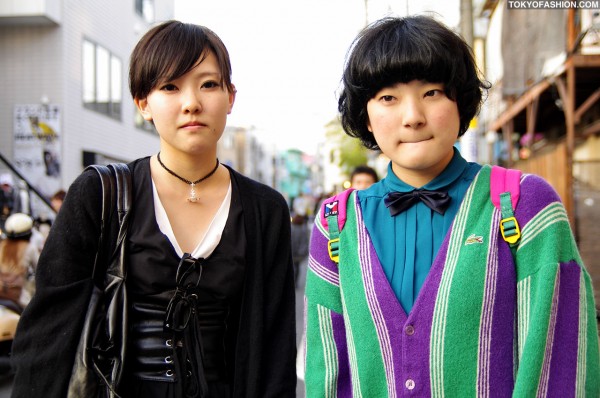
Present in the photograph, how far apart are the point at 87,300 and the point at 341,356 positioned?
0.90 meters

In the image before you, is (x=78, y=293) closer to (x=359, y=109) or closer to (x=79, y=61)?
(x=359, y=109)

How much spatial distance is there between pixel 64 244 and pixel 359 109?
3.72ft

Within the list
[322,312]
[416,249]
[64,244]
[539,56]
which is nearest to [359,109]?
[416,249]

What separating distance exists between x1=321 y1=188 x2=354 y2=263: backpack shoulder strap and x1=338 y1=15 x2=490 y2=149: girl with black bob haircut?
33 cm

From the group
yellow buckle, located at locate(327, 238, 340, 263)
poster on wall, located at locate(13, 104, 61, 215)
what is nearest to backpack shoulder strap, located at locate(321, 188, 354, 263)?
yellow buckle, located at locate(327, 238, 340, 263)

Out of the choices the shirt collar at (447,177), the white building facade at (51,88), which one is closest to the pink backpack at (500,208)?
the shirt collar at (447,177)

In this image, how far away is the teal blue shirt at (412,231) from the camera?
71.7 inches

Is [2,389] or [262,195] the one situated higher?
[262,195]

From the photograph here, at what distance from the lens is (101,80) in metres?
19.2

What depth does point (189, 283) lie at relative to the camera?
6.92 feet

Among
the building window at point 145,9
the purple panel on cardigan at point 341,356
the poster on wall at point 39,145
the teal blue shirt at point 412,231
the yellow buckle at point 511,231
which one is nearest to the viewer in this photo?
the yellow buckle at point 511,231

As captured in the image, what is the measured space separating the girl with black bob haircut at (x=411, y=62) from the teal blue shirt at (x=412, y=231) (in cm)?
23

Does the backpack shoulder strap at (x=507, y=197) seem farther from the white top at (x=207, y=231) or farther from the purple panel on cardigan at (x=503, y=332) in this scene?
the white top at (x=207, y=231)

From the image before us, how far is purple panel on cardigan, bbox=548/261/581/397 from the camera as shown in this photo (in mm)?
1589
